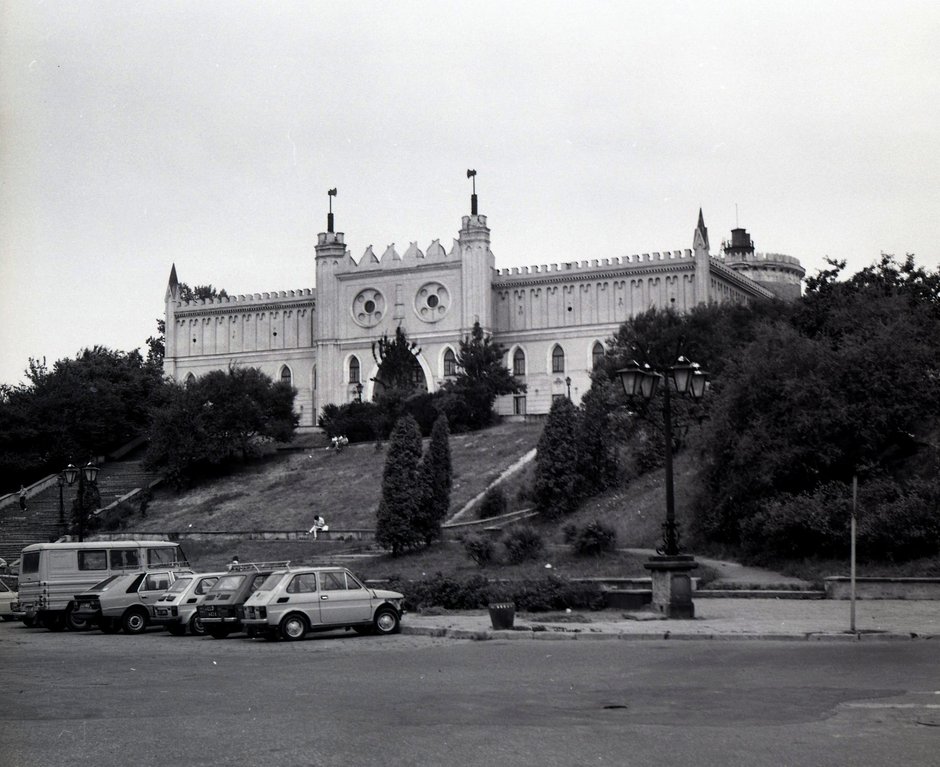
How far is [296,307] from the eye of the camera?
8919 centimetres

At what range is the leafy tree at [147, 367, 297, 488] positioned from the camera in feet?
199

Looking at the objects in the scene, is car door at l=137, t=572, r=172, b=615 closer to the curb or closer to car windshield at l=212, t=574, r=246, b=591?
car windshield at l=212, t=574, r=246, b=591

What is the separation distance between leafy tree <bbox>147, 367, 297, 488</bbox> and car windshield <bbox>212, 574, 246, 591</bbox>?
40.2 meters

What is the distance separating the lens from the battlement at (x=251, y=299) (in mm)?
89062

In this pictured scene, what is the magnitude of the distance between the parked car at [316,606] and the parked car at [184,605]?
254cm

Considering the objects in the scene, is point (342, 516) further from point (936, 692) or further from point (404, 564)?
point (936, 692)

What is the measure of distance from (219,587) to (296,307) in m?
69.4

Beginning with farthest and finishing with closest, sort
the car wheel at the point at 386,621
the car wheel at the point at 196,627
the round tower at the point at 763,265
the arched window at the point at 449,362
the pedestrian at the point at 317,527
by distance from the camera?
the round tower at the point at 763,265, the arched window at the point at 449,362, the pedestrian at the point at 317,527, the car wheel at the point at 196,627, the car wheel at the point at 386,621

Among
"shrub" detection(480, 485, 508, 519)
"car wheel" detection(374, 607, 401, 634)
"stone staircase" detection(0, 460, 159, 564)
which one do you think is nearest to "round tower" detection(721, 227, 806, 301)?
"stone staircase" detection(0, 460, 159, 564)

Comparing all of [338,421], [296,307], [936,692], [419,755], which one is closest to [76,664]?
[419,755]

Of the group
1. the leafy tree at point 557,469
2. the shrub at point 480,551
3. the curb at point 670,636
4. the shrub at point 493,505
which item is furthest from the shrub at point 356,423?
the curb at point 670,636

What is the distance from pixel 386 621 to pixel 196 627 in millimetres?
3991

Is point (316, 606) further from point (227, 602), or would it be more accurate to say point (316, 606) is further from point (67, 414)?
A: point (67, 414)

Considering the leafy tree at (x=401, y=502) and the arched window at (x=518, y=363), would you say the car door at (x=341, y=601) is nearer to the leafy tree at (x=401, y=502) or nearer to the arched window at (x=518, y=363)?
the leafy tree at (x=401, y=502)
